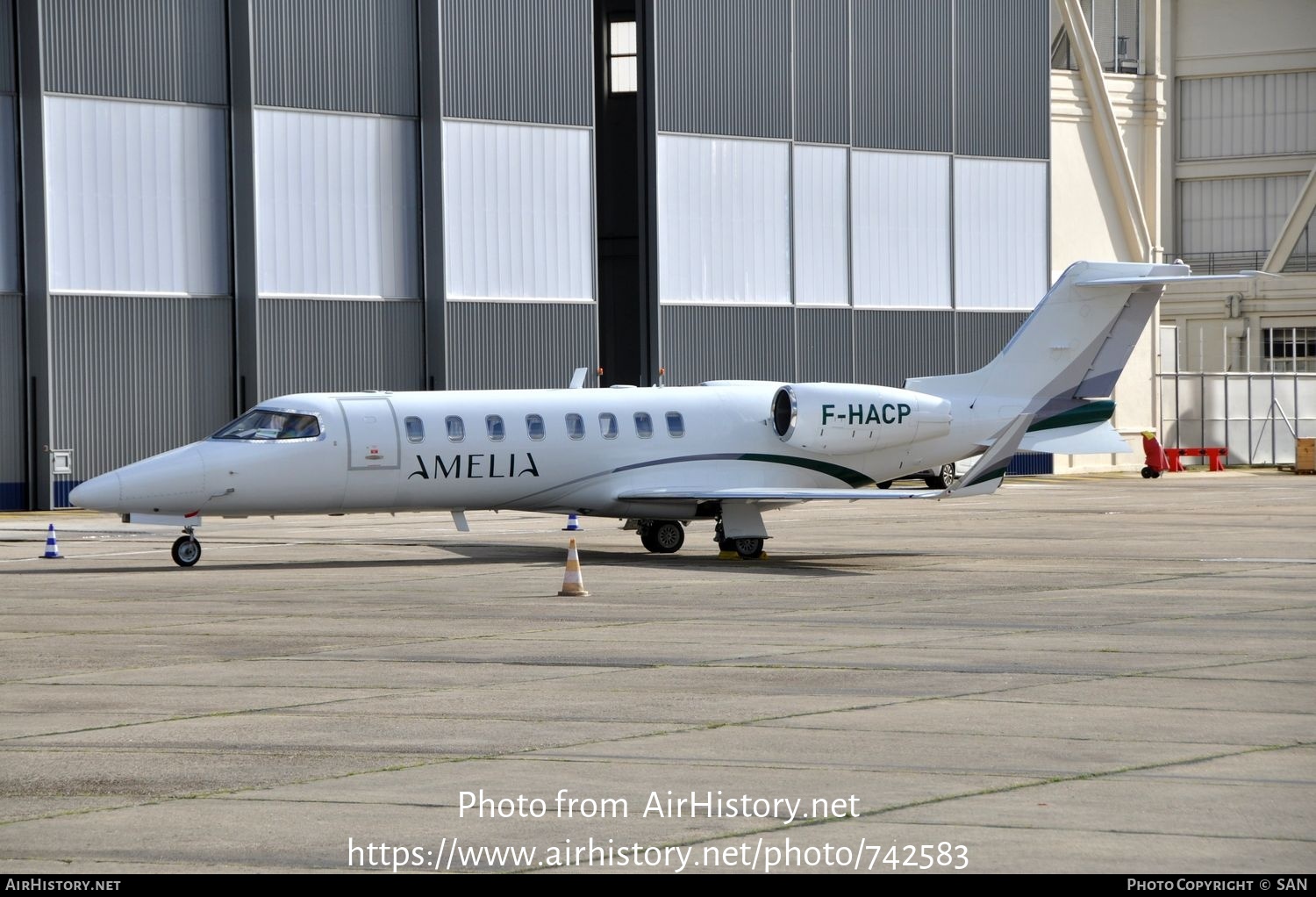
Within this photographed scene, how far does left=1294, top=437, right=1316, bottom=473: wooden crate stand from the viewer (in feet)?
189

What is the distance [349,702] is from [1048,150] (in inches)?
1791

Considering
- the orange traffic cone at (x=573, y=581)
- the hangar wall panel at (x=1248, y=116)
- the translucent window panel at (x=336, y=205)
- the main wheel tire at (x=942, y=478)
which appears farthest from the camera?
the hangar wall panel at (x=1248, y=116)

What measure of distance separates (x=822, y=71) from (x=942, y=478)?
1185cm

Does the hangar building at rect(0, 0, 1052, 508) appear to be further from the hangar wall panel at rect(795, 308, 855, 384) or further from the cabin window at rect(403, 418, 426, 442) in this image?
the cabin window at rect(403, 418, 426, 442)

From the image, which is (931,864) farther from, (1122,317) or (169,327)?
(169,327)

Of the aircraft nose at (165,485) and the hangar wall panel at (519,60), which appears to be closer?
the aircraft nose at (165,485)

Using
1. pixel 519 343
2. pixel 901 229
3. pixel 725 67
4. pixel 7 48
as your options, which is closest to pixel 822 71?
pixel 725 67

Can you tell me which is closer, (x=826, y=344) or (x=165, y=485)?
(x=165, y=485)

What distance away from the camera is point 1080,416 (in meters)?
29.5

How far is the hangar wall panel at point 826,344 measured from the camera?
50250 millimetres

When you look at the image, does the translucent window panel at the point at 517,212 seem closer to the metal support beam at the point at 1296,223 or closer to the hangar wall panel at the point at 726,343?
the hangar wall panel at the point at 726,343

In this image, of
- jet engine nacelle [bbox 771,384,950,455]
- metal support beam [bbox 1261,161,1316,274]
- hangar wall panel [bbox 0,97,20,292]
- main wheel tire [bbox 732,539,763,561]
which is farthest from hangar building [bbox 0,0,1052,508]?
metal support beam [bbox 1261,161,1316,274]

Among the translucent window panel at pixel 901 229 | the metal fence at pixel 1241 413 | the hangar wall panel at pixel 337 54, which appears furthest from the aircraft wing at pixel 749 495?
the metal fence at pixel 1241 413

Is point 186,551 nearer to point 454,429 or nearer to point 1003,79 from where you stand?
point 454,429
